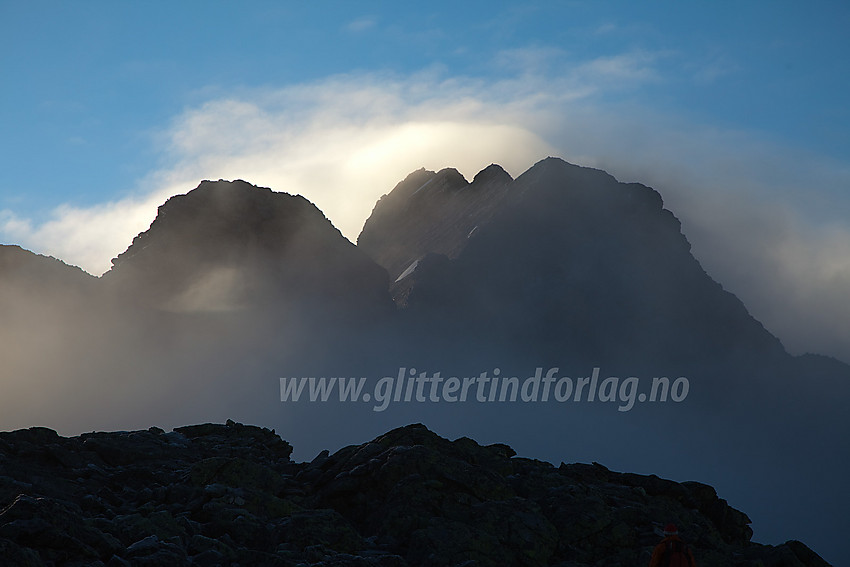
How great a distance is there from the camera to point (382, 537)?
1492 inches

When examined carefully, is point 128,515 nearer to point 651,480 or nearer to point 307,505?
point 307,505

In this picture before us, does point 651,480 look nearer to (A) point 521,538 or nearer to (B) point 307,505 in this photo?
(A) point 521,538

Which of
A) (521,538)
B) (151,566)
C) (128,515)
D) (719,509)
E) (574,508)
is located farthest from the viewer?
(719,509)

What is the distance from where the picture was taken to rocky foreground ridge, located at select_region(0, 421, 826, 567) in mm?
30453

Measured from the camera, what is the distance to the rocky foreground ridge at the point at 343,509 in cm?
3045

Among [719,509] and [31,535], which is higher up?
[719,509]

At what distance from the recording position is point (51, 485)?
38938 millimetres

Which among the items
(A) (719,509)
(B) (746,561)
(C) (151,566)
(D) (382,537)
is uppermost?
(A) (719,509)

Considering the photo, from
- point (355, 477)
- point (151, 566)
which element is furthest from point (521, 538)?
point (151, 566)

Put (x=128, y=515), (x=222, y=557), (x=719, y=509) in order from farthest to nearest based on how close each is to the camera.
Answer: (x=719, y=509) → (x=128, y=515) → (x=222, y=557)

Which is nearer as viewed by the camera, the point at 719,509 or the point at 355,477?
the point at 355,477

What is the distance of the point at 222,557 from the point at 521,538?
14.1 meters

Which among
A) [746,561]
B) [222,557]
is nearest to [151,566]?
[222,557]

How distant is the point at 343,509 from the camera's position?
41938mm
